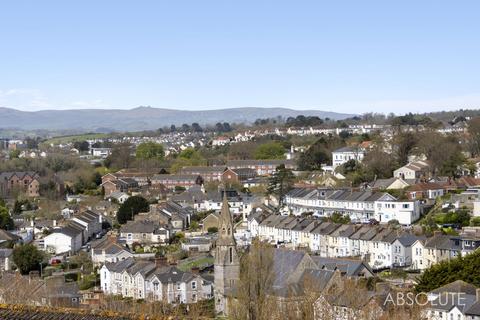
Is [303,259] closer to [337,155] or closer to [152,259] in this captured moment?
[152,259]

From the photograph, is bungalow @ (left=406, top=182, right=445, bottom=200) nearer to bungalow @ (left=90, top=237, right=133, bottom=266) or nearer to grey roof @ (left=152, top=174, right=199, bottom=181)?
bungalow @ (left=90, top=237, right=133, bottom=266)

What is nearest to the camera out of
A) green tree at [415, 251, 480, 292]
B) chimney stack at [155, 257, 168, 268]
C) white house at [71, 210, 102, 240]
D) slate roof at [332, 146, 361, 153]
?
green tree at [415, 251, 480, 292]

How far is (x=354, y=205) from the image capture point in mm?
41875

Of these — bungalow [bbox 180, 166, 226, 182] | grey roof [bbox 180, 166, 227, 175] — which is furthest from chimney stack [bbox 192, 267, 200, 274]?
grey roof [bbox 180, 166, 227, 175]

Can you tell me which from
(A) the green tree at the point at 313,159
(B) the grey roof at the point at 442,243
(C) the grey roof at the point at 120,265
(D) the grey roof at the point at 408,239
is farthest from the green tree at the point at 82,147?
(B) the grey roof at the point at 442,243

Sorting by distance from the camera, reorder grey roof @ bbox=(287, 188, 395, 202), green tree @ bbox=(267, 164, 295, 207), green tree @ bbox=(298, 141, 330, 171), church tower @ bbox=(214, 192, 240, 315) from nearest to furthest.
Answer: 1. church tower @ bbox=(214, 192, 240, 315)
2. grey roof @ bbox=(287, 188, 395, 202)
3. green tree @ bbox=(267, 164, 295, 207)
4. green tree @ bbox=(298, 141, 330, 171)

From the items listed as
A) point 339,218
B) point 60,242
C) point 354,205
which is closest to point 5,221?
point 60,242

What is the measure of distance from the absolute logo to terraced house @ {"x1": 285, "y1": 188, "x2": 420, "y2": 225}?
1568 centimetres

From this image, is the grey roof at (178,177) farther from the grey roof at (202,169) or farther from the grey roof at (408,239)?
the grey roof at (408,239)

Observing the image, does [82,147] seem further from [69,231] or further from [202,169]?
[69,231]

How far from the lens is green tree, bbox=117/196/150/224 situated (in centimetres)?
4700

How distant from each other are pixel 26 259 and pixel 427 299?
17934 mm

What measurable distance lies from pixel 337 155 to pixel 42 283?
3385 cm

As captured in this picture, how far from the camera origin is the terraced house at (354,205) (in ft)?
127
